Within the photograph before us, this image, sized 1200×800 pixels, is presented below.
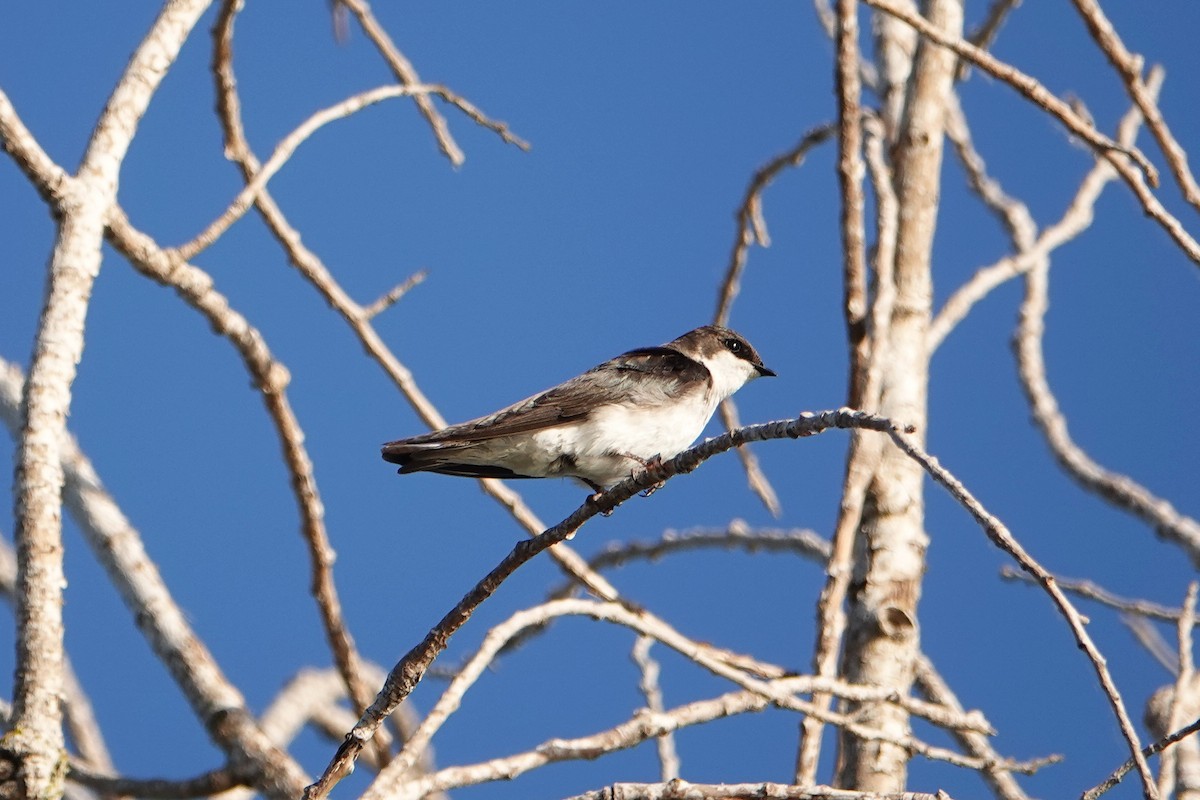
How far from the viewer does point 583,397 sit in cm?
604

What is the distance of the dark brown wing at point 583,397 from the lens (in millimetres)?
5480

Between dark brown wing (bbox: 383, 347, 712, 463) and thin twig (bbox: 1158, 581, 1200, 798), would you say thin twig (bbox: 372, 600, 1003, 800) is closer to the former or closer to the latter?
thin twig (bbox: 1158, 581, 1200, 798)

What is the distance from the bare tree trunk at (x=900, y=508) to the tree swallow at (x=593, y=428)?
0.90 m

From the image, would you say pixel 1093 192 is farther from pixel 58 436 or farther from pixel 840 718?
pixel 58 436

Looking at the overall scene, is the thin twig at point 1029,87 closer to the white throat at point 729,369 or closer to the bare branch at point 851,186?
the bare branch at point 851,186

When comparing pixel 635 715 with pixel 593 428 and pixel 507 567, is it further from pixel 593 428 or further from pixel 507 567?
pixel 593 428

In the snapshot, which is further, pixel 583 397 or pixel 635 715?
pixel 583 397

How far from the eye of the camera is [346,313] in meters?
5.77

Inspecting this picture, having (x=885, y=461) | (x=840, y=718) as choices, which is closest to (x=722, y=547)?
(x=885, y=461)

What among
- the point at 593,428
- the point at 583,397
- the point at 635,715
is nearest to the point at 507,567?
the point at 635,715

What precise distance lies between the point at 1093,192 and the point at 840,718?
13.6 feet

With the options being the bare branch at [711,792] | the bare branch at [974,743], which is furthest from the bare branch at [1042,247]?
the bare branch at [711,792]

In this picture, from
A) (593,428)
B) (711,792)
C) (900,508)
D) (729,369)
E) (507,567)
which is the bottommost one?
(711,792)

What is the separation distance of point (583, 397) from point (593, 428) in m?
0.17
